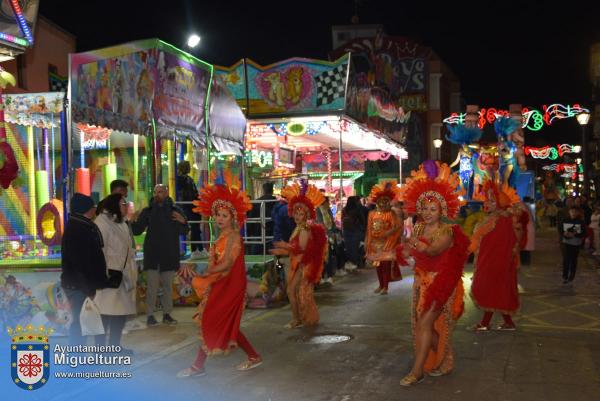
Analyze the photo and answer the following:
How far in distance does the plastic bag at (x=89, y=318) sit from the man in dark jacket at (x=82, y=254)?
108 millimetres

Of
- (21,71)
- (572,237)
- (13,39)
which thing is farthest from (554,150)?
(13,39)

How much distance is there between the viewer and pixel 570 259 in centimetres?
1297

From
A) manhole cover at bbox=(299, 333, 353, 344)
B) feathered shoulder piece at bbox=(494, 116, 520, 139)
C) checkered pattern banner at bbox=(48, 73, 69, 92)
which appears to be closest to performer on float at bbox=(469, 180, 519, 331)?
manhole cover at bbox=(299, 333, 353, 344)

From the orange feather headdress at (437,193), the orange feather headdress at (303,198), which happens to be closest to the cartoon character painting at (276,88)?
the orange feather headdress at (303,198)

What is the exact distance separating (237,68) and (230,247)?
995 cm

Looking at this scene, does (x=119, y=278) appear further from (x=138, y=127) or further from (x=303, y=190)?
(x=138, y=127)

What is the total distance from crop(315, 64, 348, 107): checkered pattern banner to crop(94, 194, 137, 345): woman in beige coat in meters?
8.80

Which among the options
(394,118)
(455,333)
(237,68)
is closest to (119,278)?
(455,333)

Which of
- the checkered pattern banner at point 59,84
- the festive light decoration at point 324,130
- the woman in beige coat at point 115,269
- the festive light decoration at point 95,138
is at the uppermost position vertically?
the checkered pattern banner at point 59,84

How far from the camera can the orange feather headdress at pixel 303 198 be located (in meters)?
8.90

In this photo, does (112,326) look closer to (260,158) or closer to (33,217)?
(33,217)

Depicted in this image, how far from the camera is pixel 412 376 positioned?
6.05 meters

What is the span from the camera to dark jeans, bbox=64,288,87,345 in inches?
256

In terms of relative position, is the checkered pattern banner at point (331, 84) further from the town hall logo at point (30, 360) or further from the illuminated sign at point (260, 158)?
the town hall logo at point (30, 360)
